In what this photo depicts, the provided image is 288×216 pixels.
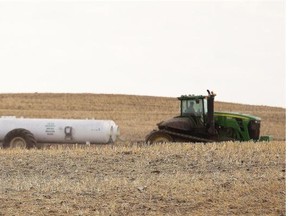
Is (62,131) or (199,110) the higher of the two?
(199,110)

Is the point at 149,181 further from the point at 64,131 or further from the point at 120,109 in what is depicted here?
the point at 120,109

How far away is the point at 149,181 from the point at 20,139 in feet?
46.5

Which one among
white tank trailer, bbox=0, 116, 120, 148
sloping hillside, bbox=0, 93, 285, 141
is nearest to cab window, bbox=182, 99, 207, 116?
white tank trailer, bbox=0, 116, 120, 148

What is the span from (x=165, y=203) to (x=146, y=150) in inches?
290

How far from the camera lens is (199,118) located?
25875mm

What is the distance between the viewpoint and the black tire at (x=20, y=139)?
94.3 ft

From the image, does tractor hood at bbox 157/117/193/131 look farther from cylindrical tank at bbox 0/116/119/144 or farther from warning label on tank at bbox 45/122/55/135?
warning label on tank at bbox 45/122/55/135

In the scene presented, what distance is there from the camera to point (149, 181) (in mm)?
15844

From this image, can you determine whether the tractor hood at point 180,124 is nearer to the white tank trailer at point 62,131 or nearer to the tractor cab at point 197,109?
the tractor cab at point 197,109

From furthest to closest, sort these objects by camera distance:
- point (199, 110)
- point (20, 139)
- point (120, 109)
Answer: point (120, 109), point (20, 139), point (199, 110)

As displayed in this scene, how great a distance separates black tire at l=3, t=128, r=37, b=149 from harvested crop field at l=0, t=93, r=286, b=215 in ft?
22.7

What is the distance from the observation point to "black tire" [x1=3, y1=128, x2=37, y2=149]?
94.3ft

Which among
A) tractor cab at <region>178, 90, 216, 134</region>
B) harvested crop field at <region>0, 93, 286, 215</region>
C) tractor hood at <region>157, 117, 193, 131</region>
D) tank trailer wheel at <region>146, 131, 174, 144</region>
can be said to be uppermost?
tractor cab at <region>178, 90, 216, 134</region>

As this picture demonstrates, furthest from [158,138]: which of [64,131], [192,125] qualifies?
[64,131]
